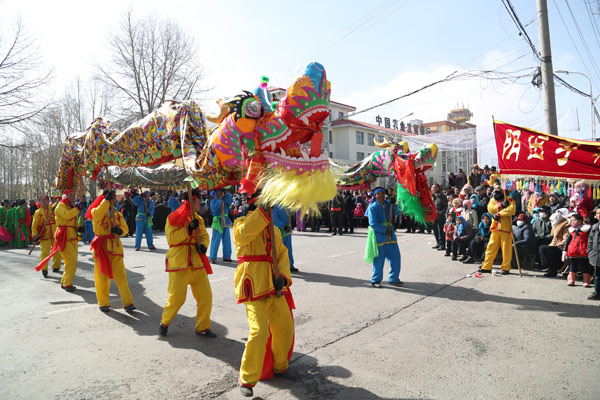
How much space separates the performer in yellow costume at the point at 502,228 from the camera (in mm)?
7484

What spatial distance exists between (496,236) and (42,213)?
9787 millimetres

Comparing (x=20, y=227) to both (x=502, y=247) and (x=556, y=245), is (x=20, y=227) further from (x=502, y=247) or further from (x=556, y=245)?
(x=556, y=245)

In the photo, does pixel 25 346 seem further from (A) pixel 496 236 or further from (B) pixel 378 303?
Result: (A) pixel 496 236

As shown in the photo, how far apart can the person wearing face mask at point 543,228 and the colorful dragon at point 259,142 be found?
263 inches

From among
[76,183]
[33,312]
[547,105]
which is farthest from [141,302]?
[547,105]

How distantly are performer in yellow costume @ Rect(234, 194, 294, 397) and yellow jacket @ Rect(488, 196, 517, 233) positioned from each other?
228 inches

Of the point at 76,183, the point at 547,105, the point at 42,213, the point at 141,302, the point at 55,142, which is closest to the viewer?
the point at 141,302

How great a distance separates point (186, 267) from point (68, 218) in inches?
144

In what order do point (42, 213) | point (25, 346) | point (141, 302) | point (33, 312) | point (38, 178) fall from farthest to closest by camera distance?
1. point (38, 178)
2. point (42, 213)
3. point (141, 302)
4. point (33, 312)
5. point (25, 346)

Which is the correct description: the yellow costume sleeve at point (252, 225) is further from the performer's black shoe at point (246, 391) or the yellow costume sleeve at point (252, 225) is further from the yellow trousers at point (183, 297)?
the yellow trousers at point (183, 297)

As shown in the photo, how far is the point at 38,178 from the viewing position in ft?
108

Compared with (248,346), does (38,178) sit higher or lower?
higher

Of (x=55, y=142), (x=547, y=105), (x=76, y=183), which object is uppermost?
(x=55, y=142)

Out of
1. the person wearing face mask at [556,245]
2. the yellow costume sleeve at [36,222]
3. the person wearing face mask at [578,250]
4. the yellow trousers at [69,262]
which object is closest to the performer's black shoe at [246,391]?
the yellow trousers at [69,262]
